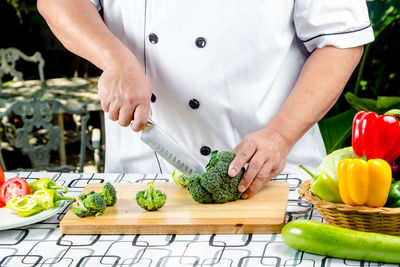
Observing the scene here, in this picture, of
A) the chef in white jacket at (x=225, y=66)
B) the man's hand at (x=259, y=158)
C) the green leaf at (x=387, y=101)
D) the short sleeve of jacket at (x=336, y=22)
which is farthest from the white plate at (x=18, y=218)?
the green leaf at (x=387, y=101)

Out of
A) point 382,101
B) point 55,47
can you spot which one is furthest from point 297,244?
point 55,47

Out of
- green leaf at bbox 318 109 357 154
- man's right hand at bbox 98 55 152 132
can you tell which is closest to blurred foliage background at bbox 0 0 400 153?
green leaf at bbox 318 109 357 154

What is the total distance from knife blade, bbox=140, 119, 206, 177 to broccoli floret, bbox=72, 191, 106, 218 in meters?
0.23

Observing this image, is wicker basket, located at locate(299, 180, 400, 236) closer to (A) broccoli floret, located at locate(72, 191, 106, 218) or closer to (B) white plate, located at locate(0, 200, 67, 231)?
(A) broccoli floret, located at locate(72, 191, 106, 218)

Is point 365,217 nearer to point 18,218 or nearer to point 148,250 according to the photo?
point 148,250

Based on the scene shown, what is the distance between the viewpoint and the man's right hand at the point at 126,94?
1.84 meters

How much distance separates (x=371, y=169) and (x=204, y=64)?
2.53ft

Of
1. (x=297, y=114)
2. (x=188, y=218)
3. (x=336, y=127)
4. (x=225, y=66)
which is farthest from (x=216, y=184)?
(x=336, y=127)

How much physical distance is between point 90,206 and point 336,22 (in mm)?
952

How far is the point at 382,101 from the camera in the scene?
3.06 meters

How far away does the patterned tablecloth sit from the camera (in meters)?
1.47

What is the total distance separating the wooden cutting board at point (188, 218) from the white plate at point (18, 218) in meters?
0.04

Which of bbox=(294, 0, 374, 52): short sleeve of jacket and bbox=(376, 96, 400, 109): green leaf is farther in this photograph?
bbox=(376, 96, 400, 109): green leaf

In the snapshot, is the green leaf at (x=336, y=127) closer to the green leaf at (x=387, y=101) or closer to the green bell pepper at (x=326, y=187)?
the green leaf at (x=387, y=101)
